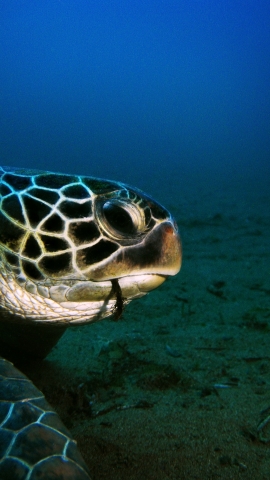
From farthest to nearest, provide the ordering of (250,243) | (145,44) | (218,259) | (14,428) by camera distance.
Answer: (145,44) < (250,243) < (218,259) < (14,428)

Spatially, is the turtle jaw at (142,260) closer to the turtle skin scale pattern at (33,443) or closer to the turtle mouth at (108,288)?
the turtle mouth at (108,288)

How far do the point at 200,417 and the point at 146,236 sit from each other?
916 millimetres

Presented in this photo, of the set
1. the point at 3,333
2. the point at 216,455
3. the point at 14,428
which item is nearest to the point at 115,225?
the point at 14,428

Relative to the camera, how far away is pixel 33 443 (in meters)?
0.99

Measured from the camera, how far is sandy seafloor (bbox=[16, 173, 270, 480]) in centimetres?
137

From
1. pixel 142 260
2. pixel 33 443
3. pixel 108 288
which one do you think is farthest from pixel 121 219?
pixel 33 443

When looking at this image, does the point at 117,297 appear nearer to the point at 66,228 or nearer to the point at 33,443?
the point at 66,228

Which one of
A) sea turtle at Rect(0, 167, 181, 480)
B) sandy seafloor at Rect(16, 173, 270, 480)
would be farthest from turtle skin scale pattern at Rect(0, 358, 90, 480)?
sandy seafloor at Rect(16, 173, 270, 480)

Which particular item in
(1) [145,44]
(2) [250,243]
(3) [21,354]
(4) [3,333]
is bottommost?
(2) [250,243]

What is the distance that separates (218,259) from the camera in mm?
4684

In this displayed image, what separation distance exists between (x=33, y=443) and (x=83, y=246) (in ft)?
2.29

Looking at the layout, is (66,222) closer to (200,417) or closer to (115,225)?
(115,225)

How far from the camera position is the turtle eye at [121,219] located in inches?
55.7

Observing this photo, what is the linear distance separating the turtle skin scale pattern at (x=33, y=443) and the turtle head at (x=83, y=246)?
16.5 inches
